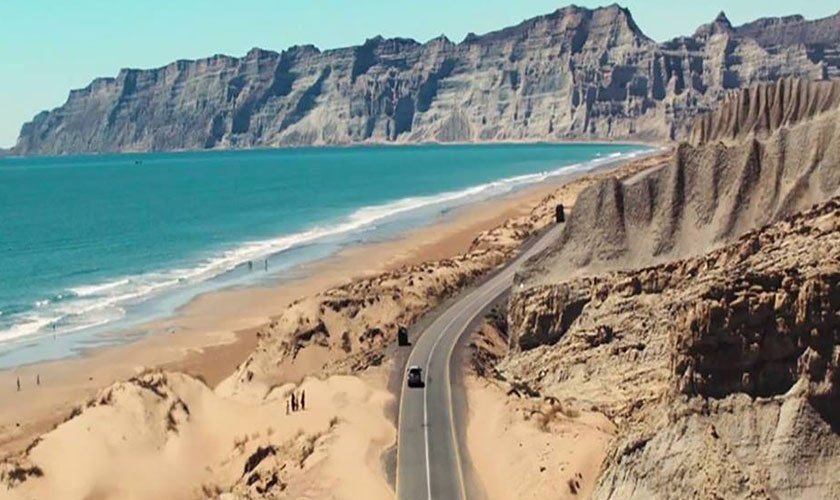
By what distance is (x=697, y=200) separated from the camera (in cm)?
3797

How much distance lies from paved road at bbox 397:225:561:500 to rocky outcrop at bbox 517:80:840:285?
5281 millimetres

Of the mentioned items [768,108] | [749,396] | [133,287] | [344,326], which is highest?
[768,108]

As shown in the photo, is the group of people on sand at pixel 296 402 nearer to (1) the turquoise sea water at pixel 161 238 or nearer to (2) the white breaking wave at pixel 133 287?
(1) the turquoise sea water at pixel 161 238

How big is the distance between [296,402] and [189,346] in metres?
22.4

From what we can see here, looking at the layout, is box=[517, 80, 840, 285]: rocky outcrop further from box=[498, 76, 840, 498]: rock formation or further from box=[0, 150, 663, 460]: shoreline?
box=[0, 150, 663, 460]: shoreline

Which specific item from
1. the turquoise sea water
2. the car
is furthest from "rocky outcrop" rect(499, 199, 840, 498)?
the turquoise sea water

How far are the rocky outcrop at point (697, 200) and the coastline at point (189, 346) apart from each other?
20.3 m

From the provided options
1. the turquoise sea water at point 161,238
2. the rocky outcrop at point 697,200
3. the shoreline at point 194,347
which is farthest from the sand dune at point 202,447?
the turquoise sea water at point 161,238

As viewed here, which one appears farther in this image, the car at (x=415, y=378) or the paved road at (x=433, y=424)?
the car at (x=415, y=378)

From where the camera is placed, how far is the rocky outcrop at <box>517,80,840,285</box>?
116ft

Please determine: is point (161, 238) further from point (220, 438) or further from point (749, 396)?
point (749, 396)

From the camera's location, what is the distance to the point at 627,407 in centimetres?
2950

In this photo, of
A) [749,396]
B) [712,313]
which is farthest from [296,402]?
[749,396]

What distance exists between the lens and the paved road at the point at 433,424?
90.3ft
